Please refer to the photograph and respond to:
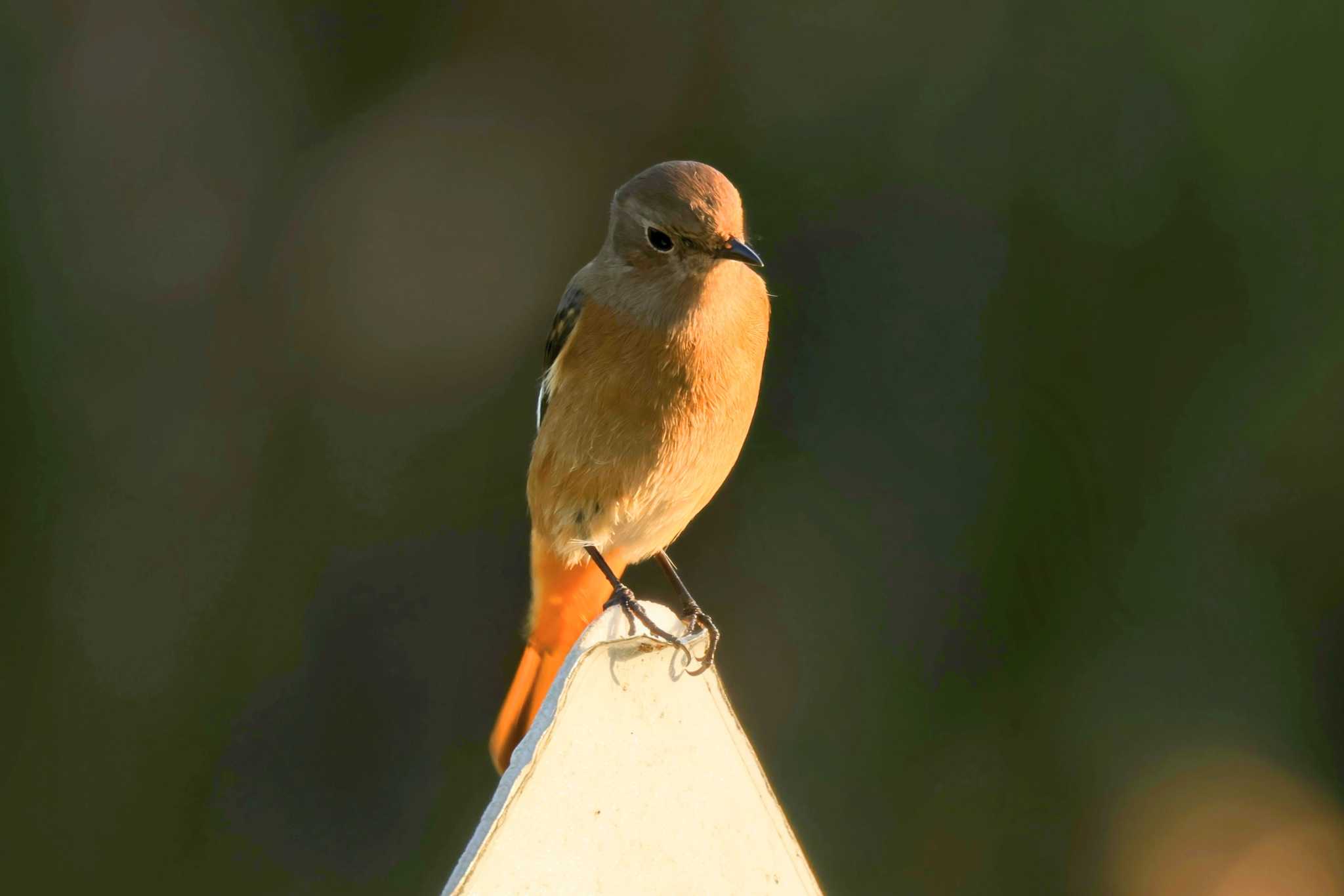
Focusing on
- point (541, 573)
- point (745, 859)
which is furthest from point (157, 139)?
point (745, 859)

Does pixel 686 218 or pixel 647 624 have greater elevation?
pixel 686 218

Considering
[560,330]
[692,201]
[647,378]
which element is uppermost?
[692,201]

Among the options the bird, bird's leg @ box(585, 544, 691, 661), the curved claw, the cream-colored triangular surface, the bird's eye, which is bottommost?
the cream-colored triangular surface

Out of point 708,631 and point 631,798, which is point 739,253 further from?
point 631,798

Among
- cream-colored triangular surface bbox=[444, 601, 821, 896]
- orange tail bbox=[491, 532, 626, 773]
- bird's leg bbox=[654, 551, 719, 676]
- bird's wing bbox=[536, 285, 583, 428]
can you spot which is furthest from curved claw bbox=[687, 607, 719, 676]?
bird's wing bbox=[536, 285, 583, 428]

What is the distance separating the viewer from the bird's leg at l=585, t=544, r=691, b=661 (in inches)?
73.2

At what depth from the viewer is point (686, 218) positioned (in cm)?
227

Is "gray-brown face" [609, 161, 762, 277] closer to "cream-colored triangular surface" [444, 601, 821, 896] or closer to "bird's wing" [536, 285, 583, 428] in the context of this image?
"bird's wing" [536, 285, 583, 428]

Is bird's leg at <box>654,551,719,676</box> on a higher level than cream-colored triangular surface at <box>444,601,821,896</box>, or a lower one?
higher

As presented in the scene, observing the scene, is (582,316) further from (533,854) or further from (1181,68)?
(1181,68)

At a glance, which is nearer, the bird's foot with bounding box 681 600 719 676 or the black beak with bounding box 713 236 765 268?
the bird's foot with bounding box 681 600 719 676

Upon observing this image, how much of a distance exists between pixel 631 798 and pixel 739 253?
1.04 m

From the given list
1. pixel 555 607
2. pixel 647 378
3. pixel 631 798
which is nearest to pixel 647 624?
pixel 631 798

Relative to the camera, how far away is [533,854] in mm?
1367
